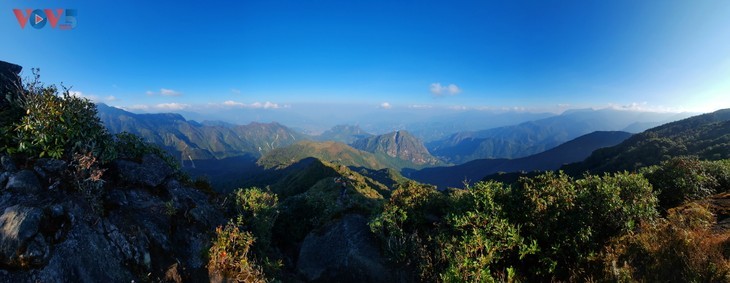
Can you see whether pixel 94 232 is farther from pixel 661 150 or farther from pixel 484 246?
pixel 661 150

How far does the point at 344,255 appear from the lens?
15.3 meters

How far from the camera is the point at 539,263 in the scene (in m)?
10.2

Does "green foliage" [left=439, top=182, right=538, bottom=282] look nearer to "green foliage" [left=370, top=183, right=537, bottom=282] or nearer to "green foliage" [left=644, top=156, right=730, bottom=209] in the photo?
"green foliage" [left=370, top=183, right=537, bottom=282]

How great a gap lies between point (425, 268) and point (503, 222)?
3645 mm

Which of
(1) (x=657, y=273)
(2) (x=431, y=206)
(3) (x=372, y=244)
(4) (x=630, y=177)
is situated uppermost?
(4) (x=630, y=177)

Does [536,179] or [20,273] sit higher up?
[536,179]

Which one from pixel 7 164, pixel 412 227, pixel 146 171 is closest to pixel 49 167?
pixel 7 164

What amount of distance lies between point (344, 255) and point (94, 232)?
1036 cm

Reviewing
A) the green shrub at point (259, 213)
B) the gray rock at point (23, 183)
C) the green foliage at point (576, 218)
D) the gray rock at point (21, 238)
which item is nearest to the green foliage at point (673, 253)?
the green foliage at point (576, 218)

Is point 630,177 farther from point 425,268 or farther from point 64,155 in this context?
point 64,155

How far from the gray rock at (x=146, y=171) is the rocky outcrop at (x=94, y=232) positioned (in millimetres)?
56

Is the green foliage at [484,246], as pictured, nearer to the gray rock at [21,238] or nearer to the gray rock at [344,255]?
the gray rock at [344,255]

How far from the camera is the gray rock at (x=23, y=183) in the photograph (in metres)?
10.2

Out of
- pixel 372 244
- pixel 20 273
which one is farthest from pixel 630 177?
pixel 20 273
